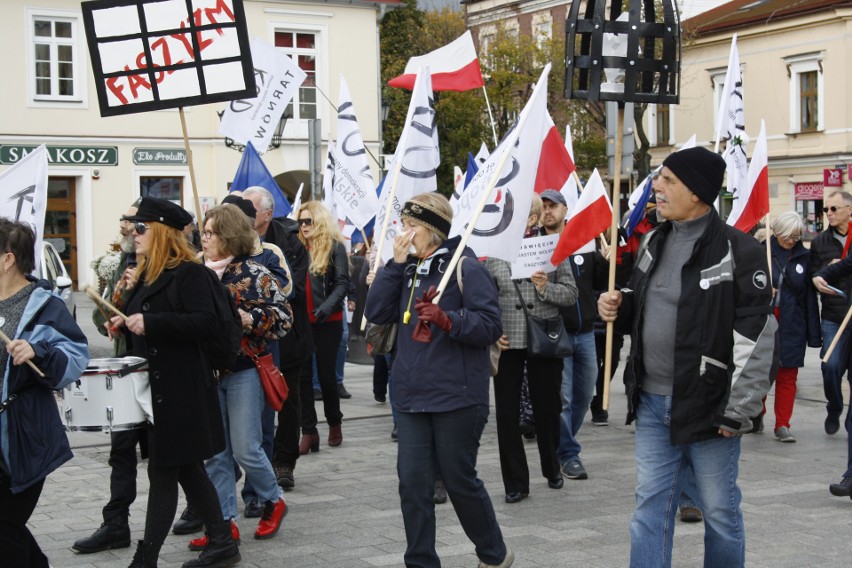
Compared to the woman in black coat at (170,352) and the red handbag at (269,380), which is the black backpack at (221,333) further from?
the red handbag at (269,380)

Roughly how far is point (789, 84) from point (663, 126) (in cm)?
722

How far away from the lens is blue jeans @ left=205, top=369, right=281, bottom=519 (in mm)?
6531

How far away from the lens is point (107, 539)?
21.3 ft

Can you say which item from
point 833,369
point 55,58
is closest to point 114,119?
point 55,58

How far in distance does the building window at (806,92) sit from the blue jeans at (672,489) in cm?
4103

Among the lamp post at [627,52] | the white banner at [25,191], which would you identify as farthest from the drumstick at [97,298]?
the lamp post at [627,52]

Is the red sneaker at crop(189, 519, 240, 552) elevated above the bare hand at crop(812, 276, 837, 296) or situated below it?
below

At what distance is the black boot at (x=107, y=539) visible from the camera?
645 cm

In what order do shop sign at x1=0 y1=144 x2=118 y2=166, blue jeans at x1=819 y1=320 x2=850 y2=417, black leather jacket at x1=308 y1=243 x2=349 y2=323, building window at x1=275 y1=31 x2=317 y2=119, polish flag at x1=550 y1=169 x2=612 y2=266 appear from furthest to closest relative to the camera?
building window at x1=275 y1=31 x2=317 y2=119, shop sign at x1=0 y1=144 x2=118 y2=166, black leather jacket at x1=308 y1=243 x2=349 y2=323, blue jeans at x1=819 y1=320 x2=850 y2=417, polish flag at x1=550 y1=169 x2=612 y2=266

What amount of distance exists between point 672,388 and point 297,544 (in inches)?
102

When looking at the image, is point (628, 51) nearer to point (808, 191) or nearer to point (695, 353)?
point (695, 353)

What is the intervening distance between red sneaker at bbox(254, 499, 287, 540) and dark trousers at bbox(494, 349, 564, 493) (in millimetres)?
1481

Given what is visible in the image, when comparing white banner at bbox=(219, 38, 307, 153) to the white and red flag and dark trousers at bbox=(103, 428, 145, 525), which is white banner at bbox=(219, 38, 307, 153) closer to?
the white and red flag

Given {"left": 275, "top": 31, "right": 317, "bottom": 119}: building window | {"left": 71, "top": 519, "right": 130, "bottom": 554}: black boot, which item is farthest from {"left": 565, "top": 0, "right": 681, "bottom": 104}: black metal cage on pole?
{"left": 275, "top": 31, "right": 317, "bottom": 119}: building window
